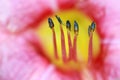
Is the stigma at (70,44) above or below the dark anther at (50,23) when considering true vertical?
below

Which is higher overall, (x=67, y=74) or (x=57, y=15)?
(x=57, y=15)

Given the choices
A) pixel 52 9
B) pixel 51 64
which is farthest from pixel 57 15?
pixel 51 64

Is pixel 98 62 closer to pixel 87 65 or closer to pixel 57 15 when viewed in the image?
pixel 87 65

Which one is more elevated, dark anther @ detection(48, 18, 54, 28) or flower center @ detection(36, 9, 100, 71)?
dark anther @ detection(48, 18, 54, 28)

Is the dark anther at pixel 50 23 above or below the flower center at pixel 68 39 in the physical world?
above

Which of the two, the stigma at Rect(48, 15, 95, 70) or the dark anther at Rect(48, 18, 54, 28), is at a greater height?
the dark anther at Rect(48, 18, 54, 28)
